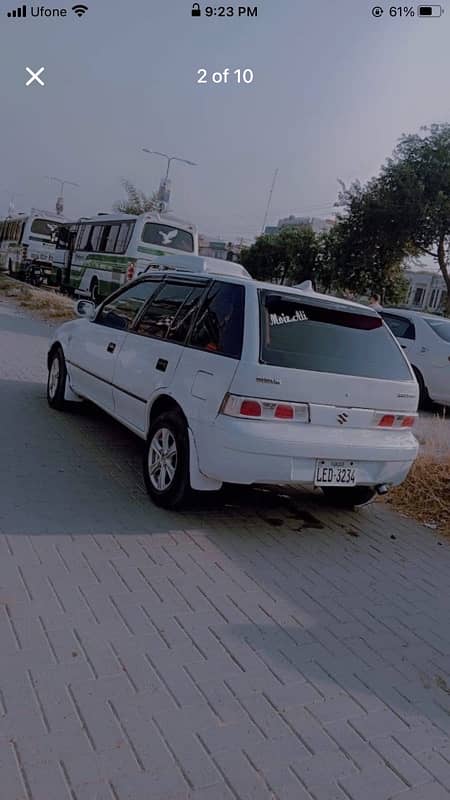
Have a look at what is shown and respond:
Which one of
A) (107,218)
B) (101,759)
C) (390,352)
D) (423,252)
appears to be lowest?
(101,759)

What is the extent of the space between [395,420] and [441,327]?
7.20m

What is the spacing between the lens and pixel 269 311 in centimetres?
443

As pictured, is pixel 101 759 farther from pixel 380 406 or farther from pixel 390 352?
pixel 390 352

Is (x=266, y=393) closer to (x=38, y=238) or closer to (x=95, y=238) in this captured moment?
(x=95, y=238)

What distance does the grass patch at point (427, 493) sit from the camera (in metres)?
5.53

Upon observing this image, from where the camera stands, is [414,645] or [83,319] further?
[83,319]

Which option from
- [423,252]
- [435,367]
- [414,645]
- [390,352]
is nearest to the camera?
[414,645]

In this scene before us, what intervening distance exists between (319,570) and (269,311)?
1.73 metres

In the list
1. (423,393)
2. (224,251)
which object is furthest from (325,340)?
(224,251)

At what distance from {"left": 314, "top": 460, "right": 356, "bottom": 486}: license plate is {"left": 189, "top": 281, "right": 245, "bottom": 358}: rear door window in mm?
948

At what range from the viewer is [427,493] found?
582 centimetres

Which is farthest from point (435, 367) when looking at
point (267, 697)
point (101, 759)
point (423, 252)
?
point (423, 252)

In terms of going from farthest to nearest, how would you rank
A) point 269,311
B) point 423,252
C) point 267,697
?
point 423,252 < point 269,311 < point 267,697

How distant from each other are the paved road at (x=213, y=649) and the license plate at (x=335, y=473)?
18.7 inches
